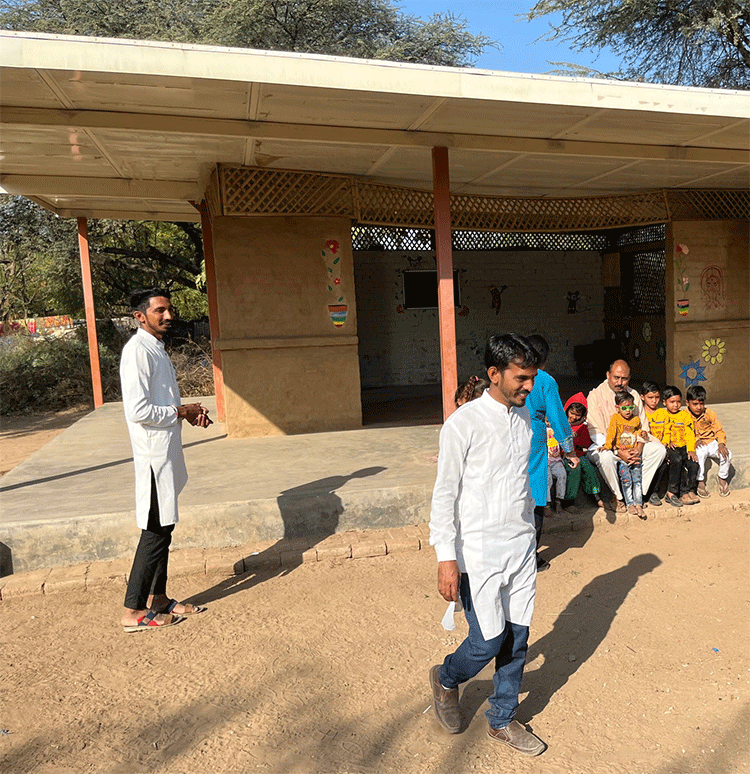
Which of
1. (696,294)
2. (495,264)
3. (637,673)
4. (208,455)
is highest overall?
(495,264)

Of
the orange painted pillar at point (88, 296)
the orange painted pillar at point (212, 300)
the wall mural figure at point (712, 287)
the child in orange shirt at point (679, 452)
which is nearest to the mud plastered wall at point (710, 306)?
the wall mural figure at point (712, 287)

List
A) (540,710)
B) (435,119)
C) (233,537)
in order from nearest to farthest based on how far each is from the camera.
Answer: (540,710) → (233,537) → (435,119)

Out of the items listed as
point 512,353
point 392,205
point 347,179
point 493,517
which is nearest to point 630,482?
point 493,517

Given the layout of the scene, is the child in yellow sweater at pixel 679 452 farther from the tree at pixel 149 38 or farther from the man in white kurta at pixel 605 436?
the tree at pixel 149 38

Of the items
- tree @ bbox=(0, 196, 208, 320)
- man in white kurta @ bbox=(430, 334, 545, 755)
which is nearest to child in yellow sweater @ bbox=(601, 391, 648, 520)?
man in white kurta @ bbox=(430, 334, 545, 755)

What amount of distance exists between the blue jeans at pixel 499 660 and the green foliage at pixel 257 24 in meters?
15.0

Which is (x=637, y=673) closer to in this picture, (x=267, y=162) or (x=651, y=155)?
(x=651, y=155)

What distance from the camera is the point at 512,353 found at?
2377 mm

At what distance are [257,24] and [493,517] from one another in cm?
1553

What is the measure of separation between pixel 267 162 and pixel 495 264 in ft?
22.1

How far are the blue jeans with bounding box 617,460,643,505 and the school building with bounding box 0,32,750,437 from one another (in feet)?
4.73

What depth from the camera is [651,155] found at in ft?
19.8

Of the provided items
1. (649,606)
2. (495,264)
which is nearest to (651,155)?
(649,606)

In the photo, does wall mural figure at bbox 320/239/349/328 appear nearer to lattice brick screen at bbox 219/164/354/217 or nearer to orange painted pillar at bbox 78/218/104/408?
lattice brick screen at bbox 219/164/354/217
